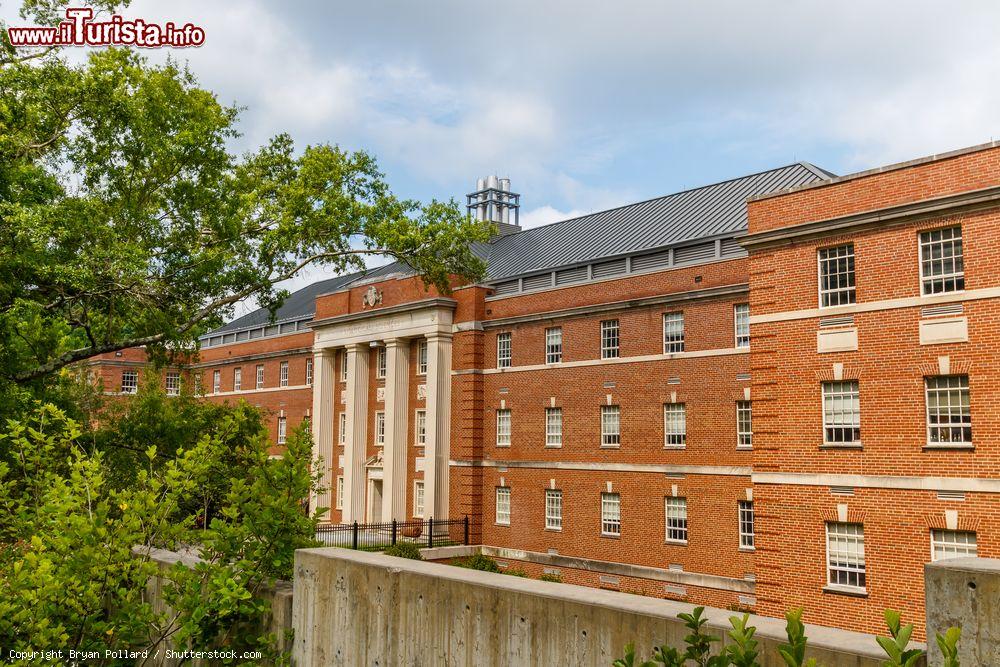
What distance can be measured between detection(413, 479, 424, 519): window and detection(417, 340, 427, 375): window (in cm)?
593

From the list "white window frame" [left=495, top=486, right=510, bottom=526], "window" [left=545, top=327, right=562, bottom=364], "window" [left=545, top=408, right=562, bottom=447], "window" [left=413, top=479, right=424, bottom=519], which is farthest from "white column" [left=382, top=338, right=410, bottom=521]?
"window" [left=545, top=408, right=562, bottom=447]

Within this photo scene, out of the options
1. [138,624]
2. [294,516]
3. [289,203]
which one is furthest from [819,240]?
[138,624]

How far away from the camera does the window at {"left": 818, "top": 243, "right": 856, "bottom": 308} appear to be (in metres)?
22.8

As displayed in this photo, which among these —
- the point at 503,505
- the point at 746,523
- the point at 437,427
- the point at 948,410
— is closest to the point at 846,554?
the point at 948,410

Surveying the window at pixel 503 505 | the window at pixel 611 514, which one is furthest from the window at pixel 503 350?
the window at pixel 611 514

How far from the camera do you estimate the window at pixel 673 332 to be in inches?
1321

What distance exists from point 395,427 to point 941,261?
3053 cm

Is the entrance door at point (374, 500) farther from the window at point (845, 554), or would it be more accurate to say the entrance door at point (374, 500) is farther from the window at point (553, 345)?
the window at point (845, 554)

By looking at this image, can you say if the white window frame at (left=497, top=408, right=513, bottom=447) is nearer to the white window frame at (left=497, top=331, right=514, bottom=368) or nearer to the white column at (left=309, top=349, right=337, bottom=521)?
the white window frame at (left=497, top=331, right=514, bottom=368)

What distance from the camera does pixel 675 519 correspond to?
32.9 m

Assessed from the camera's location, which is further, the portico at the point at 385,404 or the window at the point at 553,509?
the portico at the point at 385,404

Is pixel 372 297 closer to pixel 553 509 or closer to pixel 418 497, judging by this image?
pixel 418 497

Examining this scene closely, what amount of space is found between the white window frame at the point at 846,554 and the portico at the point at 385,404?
23793 millimetres

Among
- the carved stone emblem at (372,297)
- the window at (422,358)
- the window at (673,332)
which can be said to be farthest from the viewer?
the carved stone emblem at (372,297)
